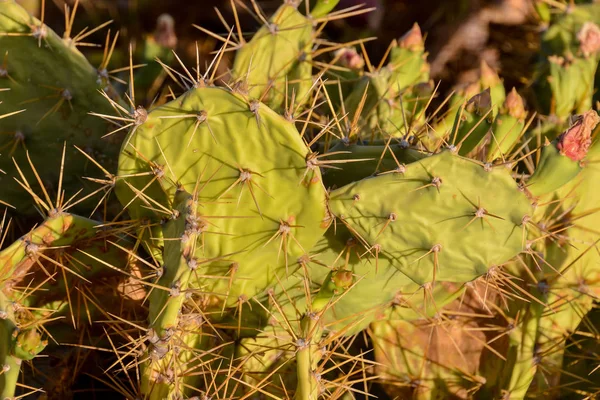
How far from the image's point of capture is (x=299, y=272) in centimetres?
159

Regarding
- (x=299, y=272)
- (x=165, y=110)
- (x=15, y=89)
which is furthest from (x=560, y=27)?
(x=15, y=89)

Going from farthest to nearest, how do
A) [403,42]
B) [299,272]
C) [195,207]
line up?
1. [403,42]
2. [299,272]
3. [195,207]

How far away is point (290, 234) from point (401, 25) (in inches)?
74.0

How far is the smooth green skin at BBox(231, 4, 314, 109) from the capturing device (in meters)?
1.87

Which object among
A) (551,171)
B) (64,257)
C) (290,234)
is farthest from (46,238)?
(551,171)

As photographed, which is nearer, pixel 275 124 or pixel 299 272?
pixel 275 124

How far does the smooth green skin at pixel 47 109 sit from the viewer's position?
173cm

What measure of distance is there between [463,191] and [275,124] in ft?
1.23

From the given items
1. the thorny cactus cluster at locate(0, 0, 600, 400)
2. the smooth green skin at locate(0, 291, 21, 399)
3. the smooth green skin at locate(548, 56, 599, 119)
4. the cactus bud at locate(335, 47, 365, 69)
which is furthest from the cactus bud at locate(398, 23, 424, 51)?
the smooth green skin at locate(0, 291, 21, 399)

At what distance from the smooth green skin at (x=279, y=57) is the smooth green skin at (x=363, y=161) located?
0.30 m

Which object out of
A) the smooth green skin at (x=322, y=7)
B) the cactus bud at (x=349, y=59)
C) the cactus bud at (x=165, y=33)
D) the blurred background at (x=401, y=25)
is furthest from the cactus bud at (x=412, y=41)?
the blurred background at (x=401, y=25)

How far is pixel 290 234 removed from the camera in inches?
57.1

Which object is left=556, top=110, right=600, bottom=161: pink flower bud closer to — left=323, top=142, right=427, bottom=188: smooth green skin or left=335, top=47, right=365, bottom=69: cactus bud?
left=323, top=142, right=427, bottom=188: smooth green skin

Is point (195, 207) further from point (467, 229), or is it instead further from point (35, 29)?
point (35, 29)
